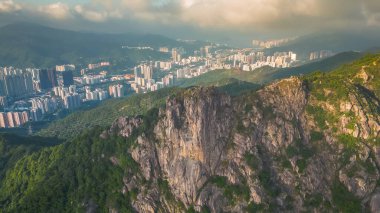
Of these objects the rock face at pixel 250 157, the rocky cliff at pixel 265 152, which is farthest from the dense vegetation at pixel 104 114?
the rocky cliff at pixel 265 152

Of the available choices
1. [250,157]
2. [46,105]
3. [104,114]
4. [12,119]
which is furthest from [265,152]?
[46,105]

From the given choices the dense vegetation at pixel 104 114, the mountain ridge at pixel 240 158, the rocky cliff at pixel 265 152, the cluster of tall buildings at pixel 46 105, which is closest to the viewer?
the rocky cliff at pixel 265 152

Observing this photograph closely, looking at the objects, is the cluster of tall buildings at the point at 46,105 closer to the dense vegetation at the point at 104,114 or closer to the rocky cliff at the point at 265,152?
the dense vegetation at the point at 104,114

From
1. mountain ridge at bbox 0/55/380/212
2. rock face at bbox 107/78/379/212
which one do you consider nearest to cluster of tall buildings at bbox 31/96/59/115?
mountain ridge at bbox 0/55/380/212

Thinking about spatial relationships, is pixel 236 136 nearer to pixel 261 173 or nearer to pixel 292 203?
pixel 261 173

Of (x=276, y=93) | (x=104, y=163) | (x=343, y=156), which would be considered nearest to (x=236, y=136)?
(x=276, y=93)

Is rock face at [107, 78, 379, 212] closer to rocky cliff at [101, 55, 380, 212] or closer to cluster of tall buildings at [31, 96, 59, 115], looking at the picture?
rocky cliff at [101, 55, 380, 212]
